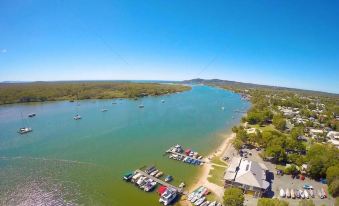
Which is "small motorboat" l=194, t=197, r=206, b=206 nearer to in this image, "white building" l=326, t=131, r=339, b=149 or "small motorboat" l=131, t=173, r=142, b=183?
"small motorboat" l=131, t=173, r=142, b=183

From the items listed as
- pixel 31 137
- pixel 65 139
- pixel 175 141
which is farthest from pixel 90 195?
pixel 31 137

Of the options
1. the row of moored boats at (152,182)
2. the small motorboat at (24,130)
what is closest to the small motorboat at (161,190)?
the row of moored boats at (152,182)

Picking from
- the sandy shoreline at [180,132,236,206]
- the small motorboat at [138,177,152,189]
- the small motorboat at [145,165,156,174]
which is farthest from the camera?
the small motorboat at [145,165,156,174]

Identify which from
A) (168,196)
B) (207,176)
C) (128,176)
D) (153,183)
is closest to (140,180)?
(153,183)

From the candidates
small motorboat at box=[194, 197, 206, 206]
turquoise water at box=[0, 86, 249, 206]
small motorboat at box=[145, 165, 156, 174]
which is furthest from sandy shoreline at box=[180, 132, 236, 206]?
small motorboat at box=[145, 165, 156, 174]

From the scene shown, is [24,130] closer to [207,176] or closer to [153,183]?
[153,183]

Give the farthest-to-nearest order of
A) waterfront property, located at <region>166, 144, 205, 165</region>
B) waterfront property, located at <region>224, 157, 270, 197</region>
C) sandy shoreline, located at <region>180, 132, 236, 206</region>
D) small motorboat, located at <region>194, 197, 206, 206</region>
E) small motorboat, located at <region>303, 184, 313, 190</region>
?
waterfront property, located at <region>166, 144, 205, 165</region> → small motorboat, located at <region>303, 184, 313, 190</region> → sandy shoreline, located at <region>180, 132, 236, 206</region> → waterfront property, located at <region>224, 157, 270, 197</region> → small motorboat, located at <region>194, 197, 206, 206</region>
